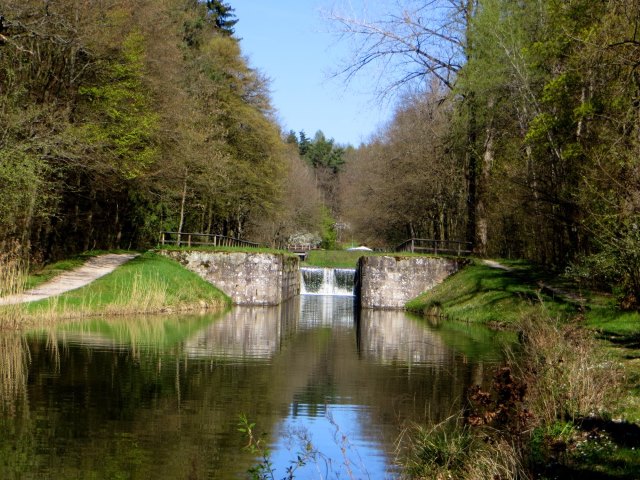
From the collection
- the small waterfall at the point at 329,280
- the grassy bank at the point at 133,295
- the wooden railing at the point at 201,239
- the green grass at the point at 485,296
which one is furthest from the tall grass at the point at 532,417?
the small waterfall at the point at 329,280

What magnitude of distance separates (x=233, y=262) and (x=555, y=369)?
26.8 m

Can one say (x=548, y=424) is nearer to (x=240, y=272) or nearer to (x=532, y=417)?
(x=532, y=417)

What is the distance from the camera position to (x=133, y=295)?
27.1m

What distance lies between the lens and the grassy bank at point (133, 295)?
75.6ft

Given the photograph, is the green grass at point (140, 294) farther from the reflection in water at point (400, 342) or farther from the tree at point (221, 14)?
the tree at point (221, 14)

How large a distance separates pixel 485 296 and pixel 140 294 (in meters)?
12.8

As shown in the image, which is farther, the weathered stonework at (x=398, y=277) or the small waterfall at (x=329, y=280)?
the small waterfall at (x=329, y=280)

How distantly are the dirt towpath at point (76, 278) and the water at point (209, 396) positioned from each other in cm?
215

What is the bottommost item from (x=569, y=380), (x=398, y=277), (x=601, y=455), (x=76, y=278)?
(x=601, y=455)

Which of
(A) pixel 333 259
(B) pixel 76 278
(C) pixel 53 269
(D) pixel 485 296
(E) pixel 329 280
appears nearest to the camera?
(B) pixel 76 278

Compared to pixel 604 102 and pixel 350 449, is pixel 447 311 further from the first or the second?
pixel 350 449

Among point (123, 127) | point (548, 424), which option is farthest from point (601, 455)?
point (123, 127)

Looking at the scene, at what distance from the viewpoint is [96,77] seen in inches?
1200

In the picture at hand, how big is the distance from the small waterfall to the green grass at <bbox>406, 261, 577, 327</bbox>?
13.7 m
